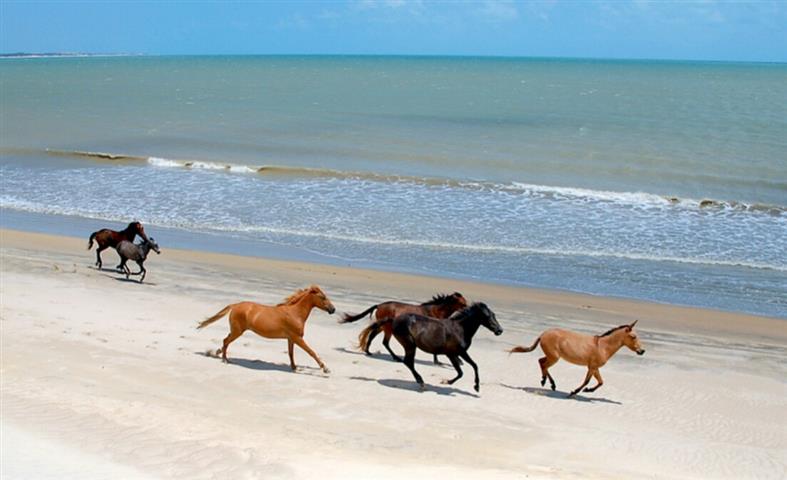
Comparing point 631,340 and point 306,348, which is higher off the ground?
point 631,340

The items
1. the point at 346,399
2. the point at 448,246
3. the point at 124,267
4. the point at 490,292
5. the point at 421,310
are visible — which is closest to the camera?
the point at 346,399

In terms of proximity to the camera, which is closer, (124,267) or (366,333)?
(366,333)

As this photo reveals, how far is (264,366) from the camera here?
1157cm

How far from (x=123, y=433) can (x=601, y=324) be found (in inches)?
336

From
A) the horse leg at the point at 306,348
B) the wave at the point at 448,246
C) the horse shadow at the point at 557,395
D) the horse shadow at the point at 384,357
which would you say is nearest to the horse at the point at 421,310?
the horse shadow at the point at 384,357

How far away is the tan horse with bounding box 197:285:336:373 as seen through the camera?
11.4 metres

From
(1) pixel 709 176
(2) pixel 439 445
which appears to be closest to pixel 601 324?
(2) pixel 439 445

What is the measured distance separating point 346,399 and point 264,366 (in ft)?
5.19

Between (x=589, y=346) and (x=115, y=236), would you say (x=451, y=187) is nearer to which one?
(x=115, y=236)

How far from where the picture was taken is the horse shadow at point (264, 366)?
1141 cm

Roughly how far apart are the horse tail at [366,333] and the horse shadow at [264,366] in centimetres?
94

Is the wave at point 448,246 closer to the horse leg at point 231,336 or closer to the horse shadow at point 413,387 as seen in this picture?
the horse shadow at point 413,387

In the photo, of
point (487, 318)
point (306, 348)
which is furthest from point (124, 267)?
point (487, 318)

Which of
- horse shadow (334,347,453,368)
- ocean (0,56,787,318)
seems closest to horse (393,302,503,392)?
horse shadow (334,347,453,368)
